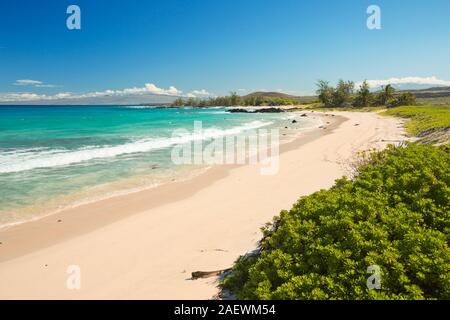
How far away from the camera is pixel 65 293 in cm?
661

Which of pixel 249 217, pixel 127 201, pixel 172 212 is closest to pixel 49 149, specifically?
pixel 127 201

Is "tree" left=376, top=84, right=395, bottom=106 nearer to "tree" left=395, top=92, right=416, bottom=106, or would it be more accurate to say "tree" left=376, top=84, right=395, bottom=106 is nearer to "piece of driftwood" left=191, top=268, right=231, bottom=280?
"tree" left=395, top=92, right=416, bottom=106

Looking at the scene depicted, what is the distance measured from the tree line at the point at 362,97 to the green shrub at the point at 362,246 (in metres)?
90.6

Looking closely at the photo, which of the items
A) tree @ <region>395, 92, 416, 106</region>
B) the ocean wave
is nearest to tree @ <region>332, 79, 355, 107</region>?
tree @ <region>395, 92, 416, 106</region>

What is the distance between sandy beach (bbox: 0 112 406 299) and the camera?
6777mm

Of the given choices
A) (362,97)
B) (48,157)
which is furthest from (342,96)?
(48,157)

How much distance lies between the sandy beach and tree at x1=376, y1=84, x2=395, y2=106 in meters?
98.1

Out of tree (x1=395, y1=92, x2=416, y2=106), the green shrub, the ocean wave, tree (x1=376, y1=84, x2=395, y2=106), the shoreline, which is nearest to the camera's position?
the green shrub

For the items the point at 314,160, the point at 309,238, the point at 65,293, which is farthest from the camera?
the point at 314,160

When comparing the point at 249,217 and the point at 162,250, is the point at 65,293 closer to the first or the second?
the point at 162,250

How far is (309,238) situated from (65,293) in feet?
16.8

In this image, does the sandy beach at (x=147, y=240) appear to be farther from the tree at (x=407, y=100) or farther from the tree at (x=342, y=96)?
the tree at (x=342, y=96)

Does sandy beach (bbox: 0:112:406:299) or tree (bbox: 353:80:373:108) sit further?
tree (bbox: 353:80:373:108)

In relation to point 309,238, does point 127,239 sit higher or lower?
lower
